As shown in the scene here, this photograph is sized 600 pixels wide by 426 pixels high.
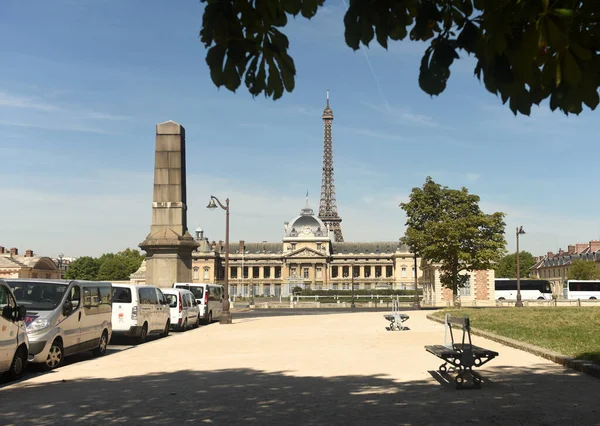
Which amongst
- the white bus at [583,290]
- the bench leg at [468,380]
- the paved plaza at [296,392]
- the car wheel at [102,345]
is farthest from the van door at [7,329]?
the white bus at [583,290]

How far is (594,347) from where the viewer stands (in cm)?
1432

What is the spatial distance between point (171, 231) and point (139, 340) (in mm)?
9492

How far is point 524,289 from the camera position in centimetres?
8088

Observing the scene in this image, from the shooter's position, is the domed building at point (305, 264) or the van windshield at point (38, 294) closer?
the van windshield at point (38, 294)

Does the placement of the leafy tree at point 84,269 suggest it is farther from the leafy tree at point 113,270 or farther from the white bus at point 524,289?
Result: the white bus at point 524,289

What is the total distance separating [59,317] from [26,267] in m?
101

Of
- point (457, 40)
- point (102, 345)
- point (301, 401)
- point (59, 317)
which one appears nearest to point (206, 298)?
point (102, 345)

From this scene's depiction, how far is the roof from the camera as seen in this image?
146m

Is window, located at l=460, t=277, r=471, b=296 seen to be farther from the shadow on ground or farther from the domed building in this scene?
the domed building

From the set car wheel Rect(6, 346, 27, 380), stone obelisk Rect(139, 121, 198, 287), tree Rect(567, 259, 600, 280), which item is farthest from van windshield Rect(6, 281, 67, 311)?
tree Rect(567, 259, 600, 280)

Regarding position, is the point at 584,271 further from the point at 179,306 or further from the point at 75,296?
the point at 75,296

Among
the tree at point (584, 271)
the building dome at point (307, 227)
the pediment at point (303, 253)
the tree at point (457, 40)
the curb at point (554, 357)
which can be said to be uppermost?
the building dome at point (307, 227)

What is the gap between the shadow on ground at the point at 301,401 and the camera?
24.1 feet

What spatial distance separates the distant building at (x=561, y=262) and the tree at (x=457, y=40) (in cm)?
12776
